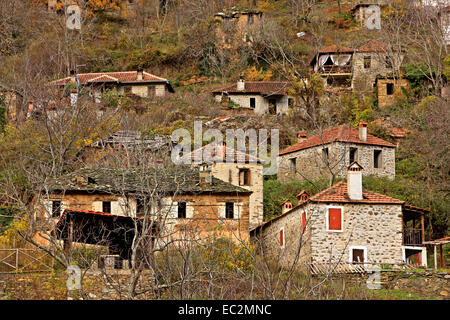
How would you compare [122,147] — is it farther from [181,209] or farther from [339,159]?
[339,159]

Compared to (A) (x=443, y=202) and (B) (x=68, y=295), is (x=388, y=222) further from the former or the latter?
(B) (x=68, y=295)

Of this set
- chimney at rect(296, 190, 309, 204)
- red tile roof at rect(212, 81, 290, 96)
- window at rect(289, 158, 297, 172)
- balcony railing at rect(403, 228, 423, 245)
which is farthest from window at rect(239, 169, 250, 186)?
red tile roof at rect(212, 81, 290, 96)

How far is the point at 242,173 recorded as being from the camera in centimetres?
3459

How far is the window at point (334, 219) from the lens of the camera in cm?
2612

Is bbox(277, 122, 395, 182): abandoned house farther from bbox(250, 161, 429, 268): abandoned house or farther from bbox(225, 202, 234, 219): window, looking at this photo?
bbox(250, 161, 429, 268): abandoned house

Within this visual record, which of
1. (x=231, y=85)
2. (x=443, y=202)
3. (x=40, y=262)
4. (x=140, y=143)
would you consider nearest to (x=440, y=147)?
(x=443, y=202)

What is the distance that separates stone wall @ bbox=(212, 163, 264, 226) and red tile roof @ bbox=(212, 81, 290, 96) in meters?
17.7

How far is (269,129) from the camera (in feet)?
153

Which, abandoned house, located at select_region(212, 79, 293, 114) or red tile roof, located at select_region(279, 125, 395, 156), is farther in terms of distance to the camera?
abandoned house, located at select_region(212, 79, 293, 114)

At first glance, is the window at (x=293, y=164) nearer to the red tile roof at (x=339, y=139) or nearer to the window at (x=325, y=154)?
the red tile roof at (x=339, y=139)

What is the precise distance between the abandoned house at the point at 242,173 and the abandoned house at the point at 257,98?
1713cm

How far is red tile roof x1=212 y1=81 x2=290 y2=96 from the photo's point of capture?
5216 cm

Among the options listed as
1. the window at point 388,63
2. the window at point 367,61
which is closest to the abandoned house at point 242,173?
the window at point 367,61

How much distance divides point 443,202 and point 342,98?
1798 centimetres
